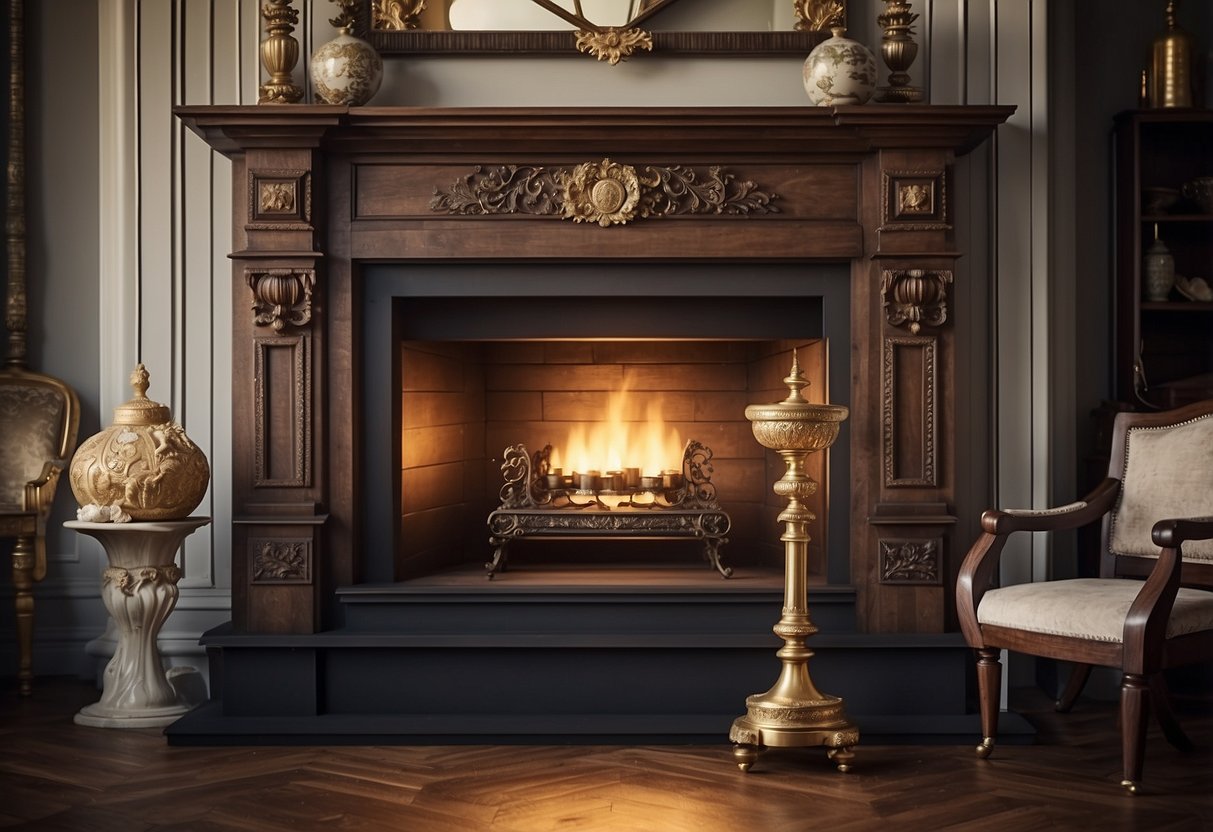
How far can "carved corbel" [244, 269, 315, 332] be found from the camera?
3514mm

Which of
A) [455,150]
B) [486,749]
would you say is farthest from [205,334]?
[486,749]

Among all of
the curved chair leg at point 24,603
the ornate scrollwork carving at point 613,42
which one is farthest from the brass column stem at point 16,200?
the ornate scrollwork carving at point 613,42

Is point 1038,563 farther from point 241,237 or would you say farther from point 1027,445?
point 241,237

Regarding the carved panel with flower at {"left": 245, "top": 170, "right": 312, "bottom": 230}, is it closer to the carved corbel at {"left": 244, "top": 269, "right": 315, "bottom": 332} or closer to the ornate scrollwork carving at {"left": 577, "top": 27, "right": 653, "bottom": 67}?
the carved corbel at {"left": 244, "top": 269, "right": 315, "bottom": 332}

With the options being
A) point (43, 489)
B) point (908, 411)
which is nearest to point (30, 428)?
point (43, 489)

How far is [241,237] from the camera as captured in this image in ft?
11.9

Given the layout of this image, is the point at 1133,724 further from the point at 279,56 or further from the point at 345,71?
the point at 279,56

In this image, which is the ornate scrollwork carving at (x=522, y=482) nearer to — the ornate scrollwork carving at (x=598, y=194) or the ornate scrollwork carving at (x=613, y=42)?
the ornate scrollwork carving at (x=598, y=194)

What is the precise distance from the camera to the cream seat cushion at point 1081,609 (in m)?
2.91

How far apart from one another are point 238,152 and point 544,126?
2.95 ft

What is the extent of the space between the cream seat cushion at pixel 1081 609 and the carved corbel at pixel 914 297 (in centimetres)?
80

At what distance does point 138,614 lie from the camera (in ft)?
11.5

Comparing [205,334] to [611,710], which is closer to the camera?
[611,710]

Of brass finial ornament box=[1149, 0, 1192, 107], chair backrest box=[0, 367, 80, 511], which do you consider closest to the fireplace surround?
chair backrest box=[0, 367, 80, 511]
